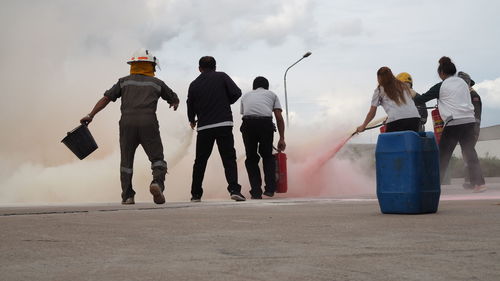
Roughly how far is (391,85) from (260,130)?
3.43 m

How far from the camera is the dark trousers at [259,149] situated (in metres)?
11.3

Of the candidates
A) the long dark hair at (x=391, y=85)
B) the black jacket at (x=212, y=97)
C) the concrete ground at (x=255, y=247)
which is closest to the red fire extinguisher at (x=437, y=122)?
the black jacket at (x=212, y=97)

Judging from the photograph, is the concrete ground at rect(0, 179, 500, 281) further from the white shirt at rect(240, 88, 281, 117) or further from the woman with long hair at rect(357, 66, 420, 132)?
the white shirt at rect(240, 88, 281, 117)

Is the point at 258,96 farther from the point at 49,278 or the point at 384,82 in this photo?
the point at 49,278

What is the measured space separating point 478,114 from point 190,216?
678 centimetres

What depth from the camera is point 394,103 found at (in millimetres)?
8312

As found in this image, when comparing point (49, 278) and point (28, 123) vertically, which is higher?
point (28, 123)

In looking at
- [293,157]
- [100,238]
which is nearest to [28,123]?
[293,157]

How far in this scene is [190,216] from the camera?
6473 millimetres

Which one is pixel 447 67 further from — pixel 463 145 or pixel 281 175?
pixel 281 175

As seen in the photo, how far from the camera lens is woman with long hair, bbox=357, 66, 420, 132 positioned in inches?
321

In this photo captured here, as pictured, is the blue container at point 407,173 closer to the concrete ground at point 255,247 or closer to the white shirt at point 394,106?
the concrete ground at point 255,247

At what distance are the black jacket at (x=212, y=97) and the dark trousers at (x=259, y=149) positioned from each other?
121 cm

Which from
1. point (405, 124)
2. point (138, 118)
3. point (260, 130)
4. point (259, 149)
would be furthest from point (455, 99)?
point (138, 118)
